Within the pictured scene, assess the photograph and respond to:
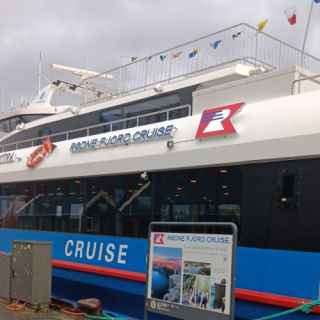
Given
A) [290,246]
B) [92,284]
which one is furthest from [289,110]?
[92,284]

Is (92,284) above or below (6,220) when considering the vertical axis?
below

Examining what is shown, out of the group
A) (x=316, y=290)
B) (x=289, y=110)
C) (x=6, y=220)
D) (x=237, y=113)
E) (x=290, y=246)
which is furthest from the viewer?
(x=6, y=220)

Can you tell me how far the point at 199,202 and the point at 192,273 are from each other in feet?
5.52

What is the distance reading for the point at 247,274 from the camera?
241 inches

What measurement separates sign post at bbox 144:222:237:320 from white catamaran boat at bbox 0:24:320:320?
0.52 feet

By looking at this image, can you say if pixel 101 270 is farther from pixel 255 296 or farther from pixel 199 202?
pixel 255 296

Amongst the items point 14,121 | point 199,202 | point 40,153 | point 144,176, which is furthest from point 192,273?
point 14,121

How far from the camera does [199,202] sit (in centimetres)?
687

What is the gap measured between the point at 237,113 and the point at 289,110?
77 cm

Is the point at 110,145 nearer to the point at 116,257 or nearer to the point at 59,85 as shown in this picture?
the point at 116,257

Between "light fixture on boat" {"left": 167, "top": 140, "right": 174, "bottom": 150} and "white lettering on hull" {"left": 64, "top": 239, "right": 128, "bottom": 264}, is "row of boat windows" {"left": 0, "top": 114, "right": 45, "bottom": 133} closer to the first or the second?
"white lettering on hull" {"left": 64, "top": 239, "right": 128, "bottom": 264}

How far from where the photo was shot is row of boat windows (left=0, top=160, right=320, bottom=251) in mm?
5734

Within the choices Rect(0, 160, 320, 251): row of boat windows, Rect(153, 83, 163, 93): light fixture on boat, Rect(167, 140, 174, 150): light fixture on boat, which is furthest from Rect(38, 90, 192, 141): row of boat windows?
Rect(0, 160, 320, 251): row of boat windows

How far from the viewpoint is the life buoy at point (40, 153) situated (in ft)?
33.5
